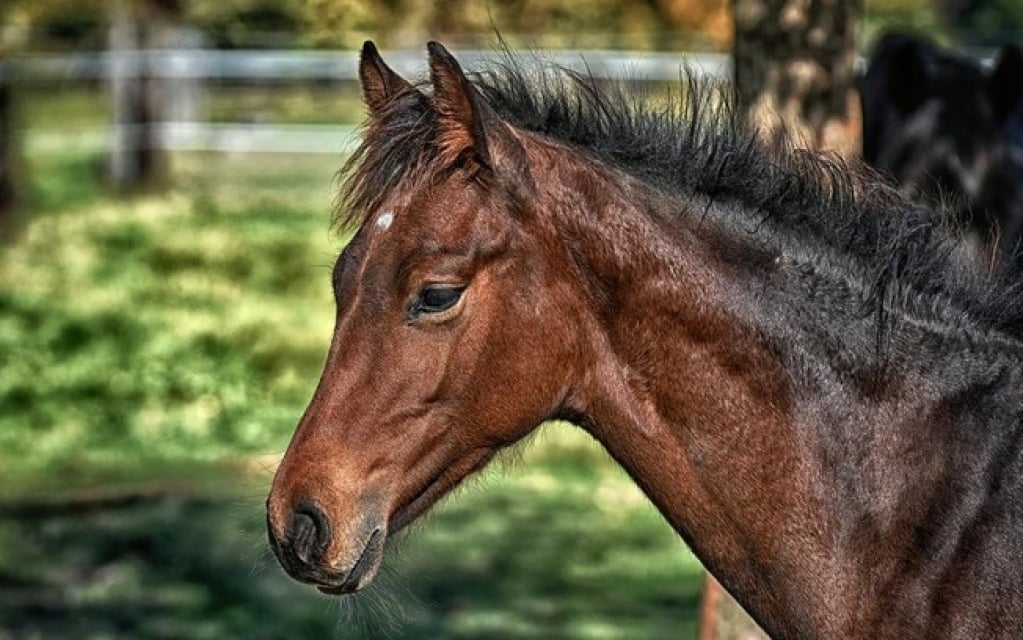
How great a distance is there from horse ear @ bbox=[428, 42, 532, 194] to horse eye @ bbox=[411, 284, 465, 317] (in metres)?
0.26

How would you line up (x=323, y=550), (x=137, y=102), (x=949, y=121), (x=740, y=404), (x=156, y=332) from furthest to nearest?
(x=137, y=102) → (x=156, y=332) → (x=949, y=121) → (x=740, y=404) → (x=323, y=550)

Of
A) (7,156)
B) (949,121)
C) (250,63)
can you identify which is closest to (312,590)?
(949,121)

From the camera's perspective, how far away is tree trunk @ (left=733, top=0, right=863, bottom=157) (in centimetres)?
588

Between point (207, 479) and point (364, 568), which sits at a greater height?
point (364, 568)

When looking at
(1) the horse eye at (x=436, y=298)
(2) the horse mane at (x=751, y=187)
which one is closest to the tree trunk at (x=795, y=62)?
(2) the horse mane at (x=751, y=187)

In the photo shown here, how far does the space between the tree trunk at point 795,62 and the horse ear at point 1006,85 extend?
316 centimetres

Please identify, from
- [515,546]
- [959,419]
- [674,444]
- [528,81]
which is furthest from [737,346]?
[515,546]

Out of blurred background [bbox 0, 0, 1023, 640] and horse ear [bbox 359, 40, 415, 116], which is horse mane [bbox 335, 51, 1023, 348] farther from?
blurred background [bbox 0, 0, 1023, 640]

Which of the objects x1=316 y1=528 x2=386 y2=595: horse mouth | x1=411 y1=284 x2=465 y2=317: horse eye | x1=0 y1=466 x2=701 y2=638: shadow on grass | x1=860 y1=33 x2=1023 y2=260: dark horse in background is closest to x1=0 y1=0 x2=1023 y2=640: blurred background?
x1=0 y1=466 x2=701 y2=638: shadow on grass

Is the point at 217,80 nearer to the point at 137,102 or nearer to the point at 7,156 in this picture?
the point at 137,102

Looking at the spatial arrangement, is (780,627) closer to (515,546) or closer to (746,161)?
(746,161)

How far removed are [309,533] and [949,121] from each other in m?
6.13

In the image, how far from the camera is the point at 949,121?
8.60 metres

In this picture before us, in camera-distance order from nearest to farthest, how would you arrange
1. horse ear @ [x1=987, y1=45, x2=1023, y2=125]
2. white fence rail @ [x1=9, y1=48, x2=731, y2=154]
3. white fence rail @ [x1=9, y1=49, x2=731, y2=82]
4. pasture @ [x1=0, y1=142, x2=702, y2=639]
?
pasture @ [x1=0, y1=142, x2=702, y2=639]
horse ear @ [x1=987, y1=45, x2=1023, y2=125]
white fence rail @ [x1=9, y1=49, x2=731, y2=82]
white fence rail @ [x1=9, y1=48, x2=731, y2=154]
